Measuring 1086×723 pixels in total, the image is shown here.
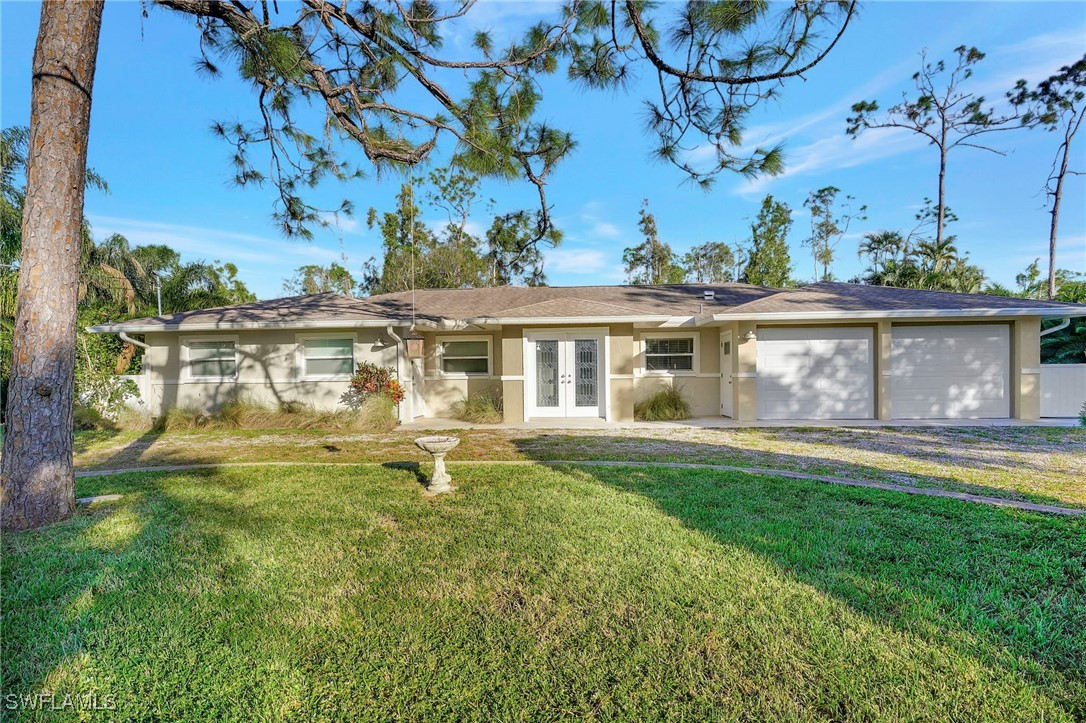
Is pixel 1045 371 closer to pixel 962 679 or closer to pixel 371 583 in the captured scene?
pixel 962 679

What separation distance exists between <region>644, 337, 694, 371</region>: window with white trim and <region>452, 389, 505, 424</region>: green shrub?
13.7 ft

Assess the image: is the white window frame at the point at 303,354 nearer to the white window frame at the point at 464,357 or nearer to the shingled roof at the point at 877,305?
the white window frame at the point at 464,357

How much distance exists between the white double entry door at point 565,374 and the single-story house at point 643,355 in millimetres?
27

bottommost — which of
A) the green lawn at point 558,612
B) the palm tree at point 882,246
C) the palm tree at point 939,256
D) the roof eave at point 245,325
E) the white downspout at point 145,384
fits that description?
the green lawn at point 558,612

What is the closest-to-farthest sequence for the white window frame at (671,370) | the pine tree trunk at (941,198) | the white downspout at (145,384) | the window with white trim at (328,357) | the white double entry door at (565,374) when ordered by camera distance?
the white double entry door at (565,374) → the white downspout at (145,384) → the window with white trim at (328,357) → the white window frame at (671,370) → the pine tree trunk at (941,198)

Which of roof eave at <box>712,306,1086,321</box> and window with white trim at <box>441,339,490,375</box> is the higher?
roof eave at <box>712,306,1086,321</box>

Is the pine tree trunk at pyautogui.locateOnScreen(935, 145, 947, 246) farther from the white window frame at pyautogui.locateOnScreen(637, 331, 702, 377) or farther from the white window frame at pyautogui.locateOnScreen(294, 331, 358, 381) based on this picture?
the white window frame at pyautogui.locateOnScreen(294, 331, 358, 381)

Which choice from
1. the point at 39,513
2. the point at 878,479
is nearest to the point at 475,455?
the point at 39,513

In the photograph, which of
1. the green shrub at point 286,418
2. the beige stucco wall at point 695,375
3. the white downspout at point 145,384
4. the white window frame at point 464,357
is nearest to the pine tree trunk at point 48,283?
the green shrub at point 286,418

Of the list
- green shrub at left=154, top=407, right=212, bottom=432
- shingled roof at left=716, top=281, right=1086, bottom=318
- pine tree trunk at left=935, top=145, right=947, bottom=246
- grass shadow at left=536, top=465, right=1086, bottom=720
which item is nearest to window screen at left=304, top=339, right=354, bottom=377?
green shrub at left=154, top=407, right=212, bottom=432

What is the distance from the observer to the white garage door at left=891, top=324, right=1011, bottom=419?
10.9 metres

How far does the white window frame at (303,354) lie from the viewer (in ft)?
39.4

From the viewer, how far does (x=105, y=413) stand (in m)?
11.2

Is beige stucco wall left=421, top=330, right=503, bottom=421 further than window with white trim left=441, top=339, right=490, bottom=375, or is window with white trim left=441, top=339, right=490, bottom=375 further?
window with white trim left=441, top=339, right=490, bottom=375
